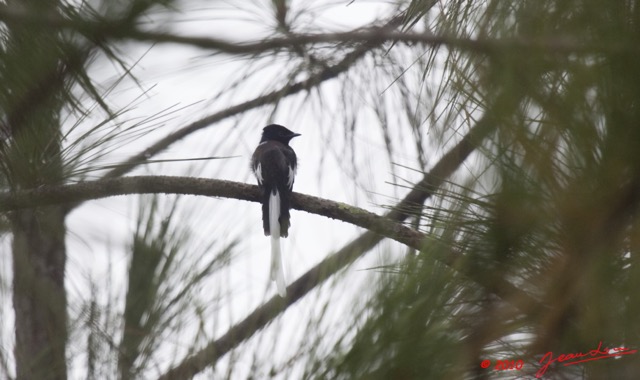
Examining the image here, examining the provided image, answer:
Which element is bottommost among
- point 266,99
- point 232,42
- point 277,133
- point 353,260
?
point 353,260

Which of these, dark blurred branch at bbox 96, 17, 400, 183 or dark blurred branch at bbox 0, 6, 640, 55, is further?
dark blurred branch at bbox 96, 17, 400, 183

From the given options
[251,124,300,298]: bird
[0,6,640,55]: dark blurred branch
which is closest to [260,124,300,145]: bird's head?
[251,124,300,298]: bird

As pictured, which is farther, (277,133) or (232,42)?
(277,133)

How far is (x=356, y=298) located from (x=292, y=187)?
182 cm

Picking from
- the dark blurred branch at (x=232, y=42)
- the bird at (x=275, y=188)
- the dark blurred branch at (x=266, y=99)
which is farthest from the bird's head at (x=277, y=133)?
the dark blurred branch at (x=232, y=42)

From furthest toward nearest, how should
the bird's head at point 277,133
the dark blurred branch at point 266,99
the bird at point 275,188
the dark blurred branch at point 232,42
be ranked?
the bird's head at point 277,133 → the bird at point 275,188 → the dark blurred branch at point 266,99 → the dark blurred branch at point 232,42

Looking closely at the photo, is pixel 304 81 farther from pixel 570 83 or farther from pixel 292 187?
pixel 570 83

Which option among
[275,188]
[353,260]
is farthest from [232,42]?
[275,188]

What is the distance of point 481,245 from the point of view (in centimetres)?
114

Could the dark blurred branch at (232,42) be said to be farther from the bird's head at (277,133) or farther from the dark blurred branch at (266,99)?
the bird's head at (277,133)

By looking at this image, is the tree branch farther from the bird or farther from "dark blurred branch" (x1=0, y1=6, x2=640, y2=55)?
the bird

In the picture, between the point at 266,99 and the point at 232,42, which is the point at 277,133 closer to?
the point at 266,99

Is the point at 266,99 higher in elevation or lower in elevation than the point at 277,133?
lower

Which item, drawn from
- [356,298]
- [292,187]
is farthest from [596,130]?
[292,187]
